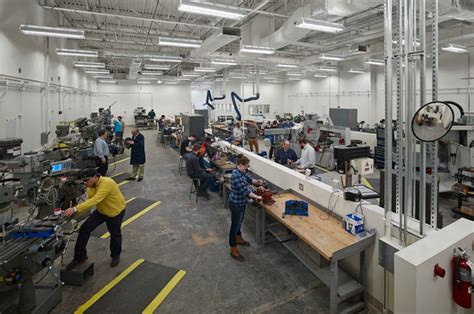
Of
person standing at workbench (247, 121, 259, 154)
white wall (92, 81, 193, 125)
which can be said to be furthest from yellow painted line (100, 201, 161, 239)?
white wall (92, 81, 193, 125)

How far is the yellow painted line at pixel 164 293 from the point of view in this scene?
2941 millimetres

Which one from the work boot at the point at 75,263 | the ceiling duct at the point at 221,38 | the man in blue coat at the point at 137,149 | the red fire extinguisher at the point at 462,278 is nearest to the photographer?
the red fire extinguisher at the point at 462,278

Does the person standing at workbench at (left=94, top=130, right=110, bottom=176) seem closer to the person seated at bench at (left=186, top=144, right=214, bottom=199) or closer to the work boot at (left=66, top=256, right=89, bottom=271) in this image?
the person seated at bench at (left=186, top=144, right=214, bottom=199)

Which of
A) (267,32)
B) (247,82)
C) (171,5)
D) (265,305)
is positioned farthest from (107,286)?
(247,82)

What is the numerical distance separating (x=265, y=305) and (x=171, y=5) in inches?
288

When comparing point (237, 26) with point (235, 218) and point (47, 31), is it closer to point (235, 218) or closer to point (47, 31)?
point (47, 31)

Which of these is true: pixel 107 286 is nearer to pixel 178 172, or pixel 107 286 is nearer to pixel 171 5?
pixel 178 172

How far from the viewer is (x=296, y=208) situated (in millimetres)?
3561

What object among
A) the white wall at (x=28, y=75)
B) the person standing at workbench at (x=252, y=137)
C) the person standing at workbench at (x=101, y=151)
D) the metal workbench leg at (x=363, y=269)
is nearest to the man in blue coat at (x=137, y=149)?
the person standing at workbench at (x=101, y=151)

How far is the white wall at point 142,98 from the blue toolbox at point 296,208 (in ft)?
67.6

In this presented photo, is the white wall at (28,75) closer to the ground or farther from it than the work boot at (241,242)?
farther from it

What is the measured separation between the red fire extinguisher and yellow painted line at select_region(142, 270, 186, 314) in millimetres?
2677

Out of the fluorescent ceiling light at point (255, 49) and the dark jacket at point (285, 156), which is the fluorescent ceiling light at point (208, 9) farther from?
the dark jacket at point (285, 156)

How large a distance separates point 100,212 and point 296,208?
8.21 feet
